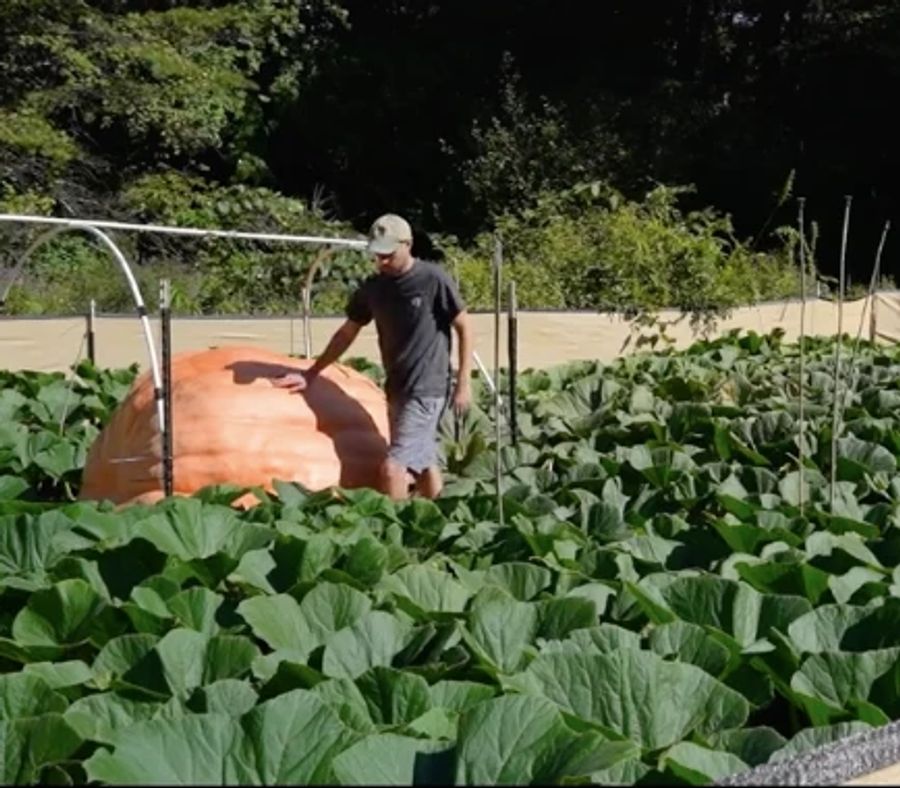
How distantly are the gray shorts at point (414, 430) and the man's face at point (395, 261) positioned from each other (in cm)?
46

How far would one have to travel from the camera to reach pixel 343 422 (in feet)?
20.9

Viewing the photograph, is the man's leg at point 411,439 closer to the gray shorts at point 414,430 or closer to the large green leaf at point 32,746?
the gray shorts at point 414,430

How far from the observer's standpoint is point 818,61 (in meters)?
30.1

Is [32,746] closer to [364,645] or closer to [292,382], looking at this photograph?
[364,645]

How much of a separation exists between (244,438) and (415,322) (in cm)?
74

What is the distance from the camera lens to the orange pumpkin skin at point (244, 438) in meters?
6.16

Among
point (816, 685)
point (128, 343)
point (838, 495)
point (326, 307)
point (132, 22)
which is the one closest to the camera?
point (816, 685)

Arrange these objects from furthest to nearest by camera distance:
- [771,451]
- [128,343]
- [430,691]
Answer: [128,343]
[771,451]
[430,691]

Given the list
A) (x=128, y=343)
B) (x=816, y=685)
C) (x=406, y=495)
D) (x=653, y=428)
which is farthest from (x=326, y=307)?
(x=816, y=685)

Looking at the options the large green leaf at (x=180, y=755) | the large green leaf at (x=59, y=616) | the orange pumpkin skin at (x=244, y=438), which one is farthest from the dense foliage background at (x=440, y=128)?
the large green leaf at (x=180, y=755)

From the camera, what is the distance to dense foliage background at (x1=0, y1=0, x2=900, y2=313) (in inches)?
737

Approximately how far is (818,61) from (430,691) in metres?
28.4

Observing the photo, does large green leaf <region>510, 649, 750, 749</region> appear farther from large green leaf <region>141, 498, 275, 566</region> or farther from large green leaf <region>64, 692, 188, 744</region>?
large green leaf <region>141, 498, 275, 566</region>

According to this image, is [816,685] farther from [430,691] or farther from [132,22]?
[132,22]
